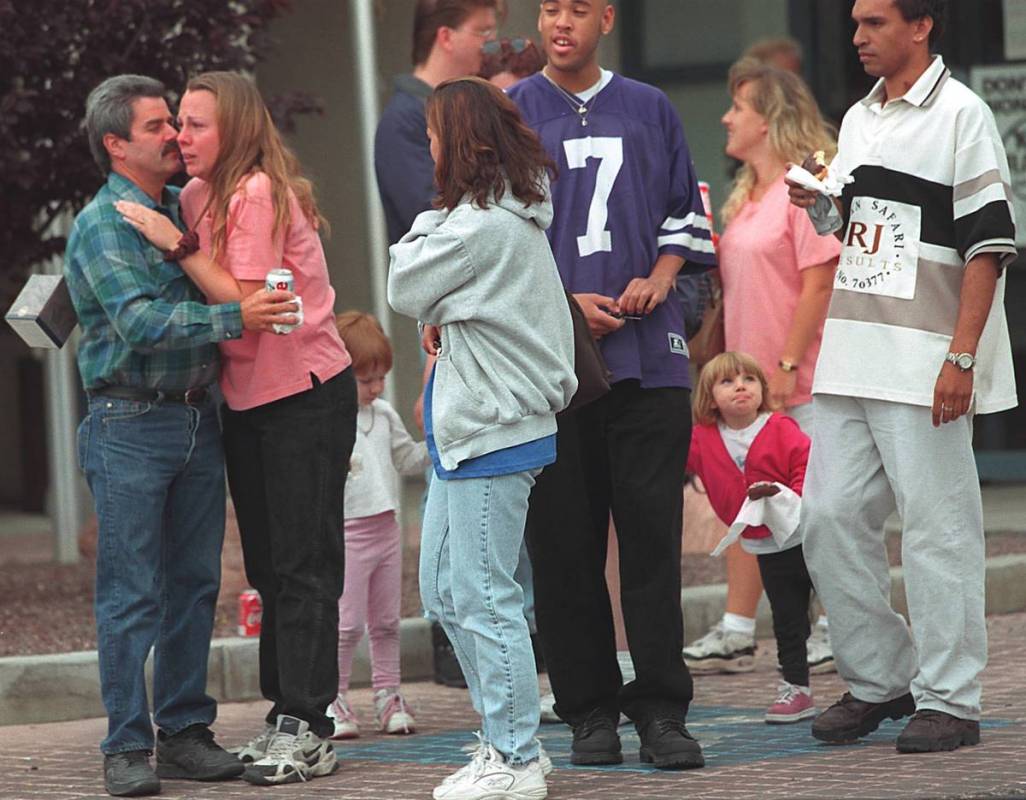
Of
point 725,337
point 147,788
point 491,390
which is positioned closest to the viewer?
point 491,390

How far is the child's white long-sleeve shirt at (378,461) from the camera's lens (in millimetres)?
6836

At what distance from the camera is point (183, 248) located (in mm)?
5680

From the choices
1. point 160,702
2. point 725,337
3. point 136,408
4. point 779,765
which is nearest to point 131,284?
point 136,408

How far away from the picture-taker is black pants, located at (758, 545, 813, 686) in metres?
6.54

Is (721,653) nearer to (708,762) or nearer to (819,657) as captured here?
(819,657)

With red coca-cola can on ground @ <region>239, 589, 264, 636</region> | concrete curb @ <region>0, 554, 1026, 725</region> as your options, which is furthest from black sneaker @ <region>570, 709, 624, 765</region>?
red coca-cola can on ground @ <region>239, 589, 264, 636</region>

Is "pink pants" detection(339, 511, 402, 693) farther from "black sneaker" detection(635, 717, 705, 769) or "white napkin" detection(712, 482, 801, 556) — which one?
"black sneaker" detection(635, 717, 705, 769)

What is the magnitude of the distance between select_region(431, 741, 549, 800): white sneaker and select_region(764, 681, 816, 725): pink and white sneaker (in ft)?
4.43

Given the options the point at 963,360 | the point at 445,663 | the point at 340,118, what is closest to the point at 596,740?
the point at 963,360

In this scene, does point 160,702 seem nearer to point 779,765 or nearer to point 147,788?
point 147,788

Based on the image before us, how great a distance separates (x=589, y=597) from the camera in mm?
5805

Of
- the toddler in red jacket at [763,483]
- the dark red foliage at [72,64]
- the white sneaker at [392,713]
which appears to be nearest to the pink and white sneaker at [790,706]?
the toddler in red jacket at [763,483]

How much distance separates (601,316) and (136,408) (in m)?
1.28

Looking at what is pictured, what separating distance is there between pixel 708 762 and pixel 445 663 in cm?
200
